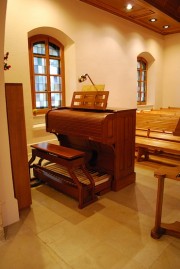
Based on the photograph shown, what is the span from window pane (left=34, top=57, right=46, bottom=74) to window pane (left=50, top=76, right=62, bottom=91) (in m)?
0.29

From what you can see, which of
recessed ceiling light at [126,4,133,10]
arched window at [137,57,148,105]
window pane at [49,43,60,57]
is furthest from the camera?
arched window at [137,57,148,105]

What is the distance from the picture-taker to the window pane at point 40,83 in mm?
4742

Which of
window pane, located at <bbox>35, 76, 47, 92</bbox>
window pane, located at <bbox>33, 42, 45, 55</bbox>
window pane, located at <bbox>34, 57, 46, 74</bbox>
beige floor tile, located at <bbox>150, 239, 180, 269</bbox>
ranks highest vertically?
window pane, located at <bbox>33, 42, 45, 55</bbox>

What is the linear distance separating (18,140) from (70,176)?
811 mm

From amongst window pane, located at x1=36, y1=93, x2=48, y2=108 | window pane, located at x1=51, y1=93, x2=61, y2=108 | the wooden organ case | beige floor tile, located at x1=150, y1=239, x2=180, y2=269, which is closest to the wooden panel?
the wooden organ case

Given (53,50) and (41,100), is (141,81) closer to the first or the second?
(53,50)

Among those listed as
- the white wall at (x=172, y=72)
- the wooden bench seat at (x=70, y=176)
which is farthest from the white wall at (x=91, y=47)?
the wooden bench seat at (x=70, y=176)

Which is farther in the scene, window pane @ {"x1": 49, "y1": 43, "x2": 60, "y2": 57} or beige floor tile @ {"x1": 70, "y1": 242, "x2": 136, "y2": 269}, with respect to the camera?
window pane @ {"x1": 49, "y1": 43, "x2": 60, "y2": 57}

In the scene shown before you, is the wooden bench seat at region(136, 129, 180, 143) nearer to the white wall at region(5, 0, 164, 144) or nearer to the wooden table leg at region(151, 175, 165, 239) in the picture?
the white wall at region(5, 0, 164, 144)

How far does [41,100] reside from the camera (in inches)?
193

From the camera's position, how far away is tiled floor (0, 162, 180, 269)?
5.47 ft

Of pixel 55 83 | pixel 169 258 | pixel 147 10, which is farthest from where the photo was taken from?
pixel 147 10

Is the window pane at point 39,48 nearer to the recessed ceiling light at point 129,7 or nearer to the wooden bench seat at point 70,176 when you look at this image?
the recessed ceiling light at point 129,7

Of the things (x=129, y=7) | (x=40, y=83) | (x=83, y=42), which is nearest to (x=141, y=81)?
(x=129, y=7)
